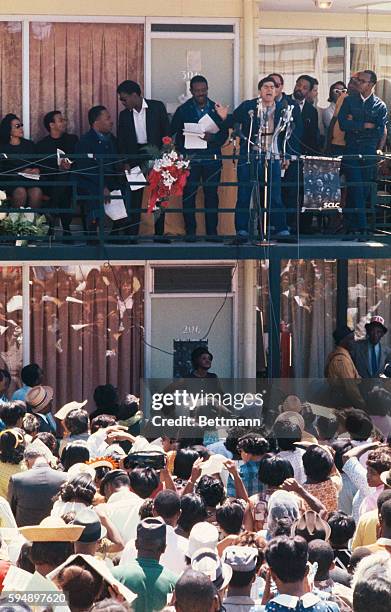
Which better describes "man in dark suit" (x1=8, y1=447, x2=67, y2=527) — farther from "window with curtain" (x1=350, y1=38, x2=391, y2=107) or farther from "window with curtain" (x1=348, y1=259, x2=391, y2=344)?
"window with curtain" (x1=350, y1=38, x2=391, y2=107)

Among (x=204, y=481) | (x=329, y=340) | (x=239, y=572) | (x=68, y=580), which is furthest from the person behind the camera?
(x=329, y=340)

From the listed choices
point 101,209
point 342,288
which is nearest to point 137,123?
point 101,209

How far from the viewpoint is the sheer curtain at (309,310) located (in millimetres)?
18219

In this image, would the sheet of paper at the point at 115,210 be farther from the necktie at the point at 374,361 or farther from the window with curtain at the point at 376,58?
the window with curtain at the point at 376,58

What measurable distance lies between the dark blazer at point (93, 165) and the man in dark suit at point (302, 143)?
6.69 feet

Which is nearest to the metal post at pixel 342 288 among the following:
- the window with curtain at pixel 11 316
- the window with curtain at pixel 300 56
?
the window with curtain at pixel 300 56

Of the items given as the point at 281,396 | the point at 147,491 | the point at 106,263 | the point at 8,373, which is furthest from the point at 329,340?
the point at 147,491

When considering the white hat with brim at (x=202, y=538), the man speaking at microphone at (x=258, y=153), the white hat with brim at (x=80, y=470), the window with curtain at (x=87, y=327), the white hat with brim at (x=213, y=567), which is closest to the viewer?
the white hat with brim at (x=213, y=567)

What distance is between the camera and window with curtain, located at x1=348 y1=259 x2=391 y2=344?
18.5 metres

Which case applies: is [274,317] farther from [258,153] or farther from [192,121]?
[192,121]

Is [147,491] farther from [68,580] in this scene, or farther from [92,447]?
[68,580]

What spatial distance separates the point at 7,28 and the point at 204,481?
27.6ft

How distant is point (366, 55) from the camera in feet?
60.8

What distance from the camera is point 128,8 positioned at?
16.7 meters
